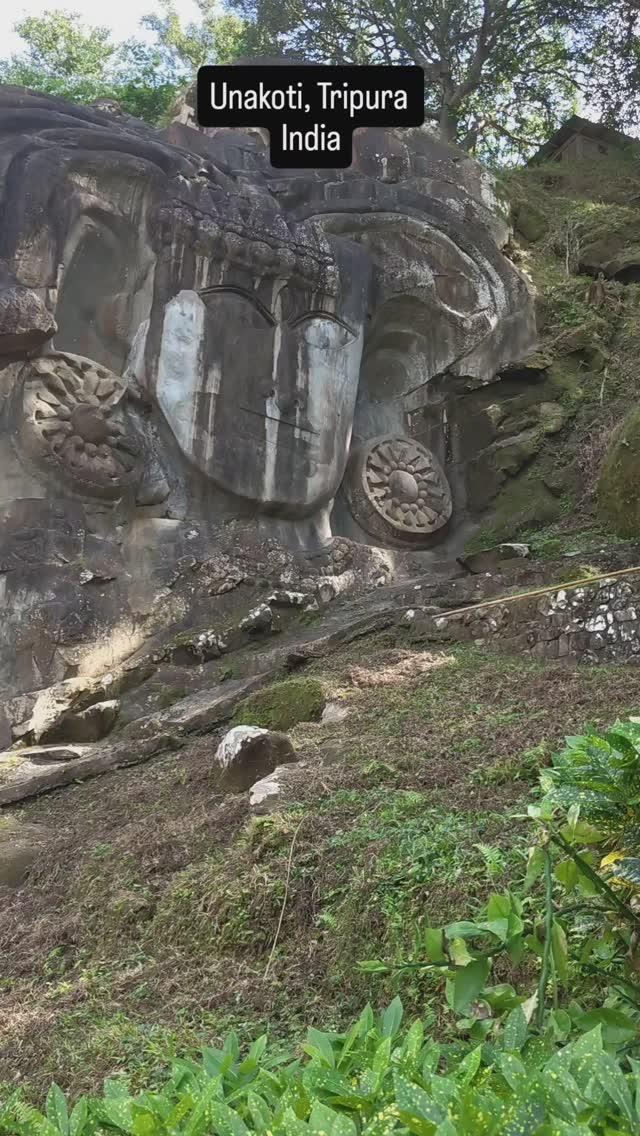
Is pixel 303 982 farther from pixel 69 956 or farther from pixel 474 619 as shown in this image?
pixel 474 619

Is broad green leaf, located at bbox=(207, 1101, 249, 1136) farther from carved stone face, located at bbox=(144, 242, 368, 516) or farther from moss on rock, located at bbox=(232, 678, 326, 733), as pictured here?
carved stone face, located at bbox=(144, 242, 368, 516)

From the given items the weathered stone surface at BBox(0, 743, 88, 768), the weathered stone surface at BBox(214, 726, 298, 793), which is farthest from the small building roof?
the weathered stone surface at BBox(214, 726, 298, 793)

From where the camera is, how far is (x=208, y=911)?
3916mm

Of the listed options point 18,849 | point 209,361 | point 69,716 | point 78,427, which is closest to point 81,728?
point 69,716

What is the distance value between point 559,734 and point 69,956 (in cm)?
248

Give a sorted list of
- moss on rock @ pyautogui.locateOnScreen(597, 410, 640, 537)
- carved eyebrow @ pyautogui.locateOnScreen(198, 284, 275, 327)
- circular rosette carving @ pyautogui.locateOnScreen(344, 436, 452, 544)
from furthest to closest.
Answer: circular rosette carving @ pyautogui.locateOnScreen(344, 436, 452, 544), carved eyebrow @ pyautogui.locateOnScreen(198, 284, 275, 327), moss on rock @ pyautogui.locateOnScreen(597, 410, 640, 537)

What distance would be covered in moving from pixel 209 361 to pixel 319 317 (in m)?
1.74

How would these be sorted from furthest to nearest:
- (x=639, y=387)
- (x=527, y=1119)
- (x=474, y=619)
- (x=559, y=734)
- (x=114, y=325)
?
(x=639, y=387), (x=114, y=325), (x=474, y=619), (x=559, y=734), (x=527, y=1119)

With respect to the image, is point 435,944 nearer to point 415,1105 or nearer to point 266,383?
point 415,1105

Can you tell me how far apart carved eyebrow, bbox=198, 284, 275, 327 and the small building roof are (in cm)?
976

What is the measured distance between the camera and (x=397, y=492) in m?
12.3

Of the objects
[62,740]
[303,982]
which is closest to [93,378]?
[62,740]

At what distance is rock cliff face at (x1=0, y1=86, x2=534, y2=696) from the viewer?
32.9 ft

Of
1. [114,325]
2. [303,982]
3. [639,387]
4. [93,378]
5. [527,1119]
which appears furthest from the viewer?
[639,387]
